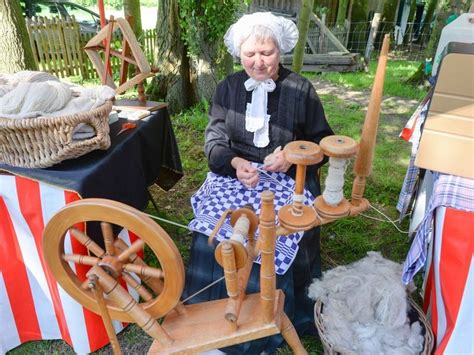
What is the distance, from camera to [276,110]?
1789mm

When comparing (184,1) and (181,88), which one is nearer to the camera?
(184,1)

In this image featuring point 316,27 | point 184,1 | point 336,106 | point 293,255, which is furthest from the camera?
point 316,27

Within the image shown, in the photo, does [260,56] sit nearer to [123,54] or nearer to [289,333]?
[123,54]

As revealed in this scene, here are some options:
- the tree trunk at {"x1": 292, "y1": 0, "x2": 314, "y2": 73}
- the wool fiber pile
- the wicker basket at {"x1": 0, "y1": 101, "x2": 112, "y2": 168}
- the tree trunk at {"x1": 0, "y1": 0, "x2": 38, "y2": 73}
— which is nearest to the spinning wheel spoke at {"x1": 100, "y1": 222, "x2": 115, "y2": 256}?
the wicker basket at {"x1": 0, "y1": 101, "x2": 112, "y2": 168}

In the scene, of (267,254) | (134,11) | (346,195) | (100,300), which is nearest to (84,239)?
(100,300)

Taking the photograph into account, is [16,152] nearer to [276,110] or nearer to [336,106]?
[276,110]

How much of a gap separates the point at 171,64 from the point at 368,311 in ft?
11.3

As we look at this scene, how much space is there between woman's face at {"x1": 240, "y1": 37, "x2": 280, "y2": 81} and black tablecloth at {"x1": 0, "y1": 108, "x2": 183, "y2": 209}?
635 mm

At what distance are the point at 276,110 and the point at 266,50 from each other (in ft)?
0.95

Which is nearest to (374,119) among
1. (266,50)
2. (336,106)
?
(266,50)

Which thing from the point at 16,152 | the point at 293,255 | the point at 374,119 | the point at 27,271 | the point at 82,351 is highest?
the point at 374,119

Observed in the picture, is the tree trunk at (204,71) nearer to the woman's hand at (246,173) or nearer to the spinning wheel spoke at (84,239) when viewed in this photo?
the woman's hand at (246,173)

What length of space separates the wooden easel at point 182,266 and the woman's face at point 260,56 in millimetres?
607

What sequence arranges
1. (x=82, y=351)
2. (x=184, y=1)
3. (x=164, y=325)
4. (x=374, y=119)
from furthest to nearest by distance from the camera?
(x=184, y=1) → (x=82, y=351) → (x=164, y=325) → (x=374, y=119)
